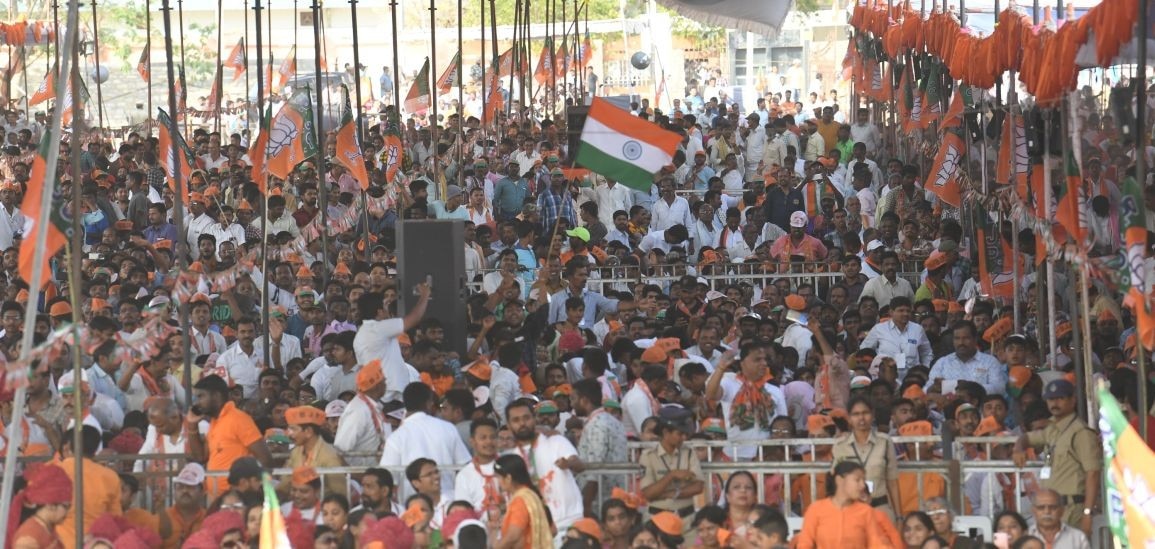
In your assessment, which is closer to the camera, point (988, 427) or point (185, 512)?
point (185, 512)

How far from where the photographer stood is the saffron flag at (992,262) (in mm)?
15539

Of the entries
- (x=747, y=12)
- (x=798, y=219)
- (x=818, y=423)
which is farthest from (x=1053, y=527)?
(x=747, y=12)

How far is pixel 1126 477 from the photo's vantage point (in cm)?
834

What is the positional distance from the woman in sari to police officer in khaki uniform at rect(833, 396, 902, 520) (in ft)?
5.09

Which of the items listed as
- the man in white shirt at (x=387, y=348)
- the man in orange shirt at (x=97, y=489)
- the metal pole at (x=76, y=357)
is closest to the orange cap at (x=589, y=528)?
the metal pole at (x=76, y=357)

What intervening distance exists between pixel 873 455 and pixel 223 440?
11.4ft

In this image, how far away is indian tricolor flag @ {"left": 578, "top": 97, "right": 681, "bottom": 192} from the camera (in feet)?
44.3

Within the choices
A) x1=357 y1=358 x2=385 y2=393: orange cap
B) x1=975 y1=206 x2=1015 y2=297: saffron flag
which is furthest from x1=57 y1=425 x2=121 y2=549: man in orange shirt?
x1=975 y1=206 x2=1015 y2=297: saffron flag

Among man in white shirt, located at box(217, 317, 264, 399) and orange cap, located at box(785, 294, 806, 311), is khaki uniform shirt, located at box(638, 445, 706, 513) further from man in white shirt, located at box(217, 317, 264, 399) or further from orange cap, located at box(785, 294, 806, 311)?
orange cap, located at box(785, 294, 806, 311)

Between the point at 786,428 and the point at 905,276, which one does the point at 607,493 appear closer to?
the point at 786,428

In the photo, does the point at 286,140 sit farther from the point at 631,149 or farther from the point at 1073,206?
the point at 1073,206

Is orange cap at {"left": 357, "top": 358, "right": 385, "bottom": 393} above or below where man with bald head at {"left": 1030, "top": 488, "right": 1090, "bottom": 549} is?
above

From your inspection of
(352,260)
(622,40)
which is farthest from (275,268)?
(622,40)

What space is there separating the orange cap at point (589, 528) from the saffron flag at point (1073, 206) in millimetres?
3806
